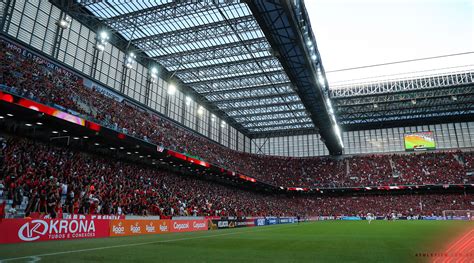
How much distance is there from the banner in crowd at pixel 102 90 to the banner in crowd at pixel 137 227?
16.8m

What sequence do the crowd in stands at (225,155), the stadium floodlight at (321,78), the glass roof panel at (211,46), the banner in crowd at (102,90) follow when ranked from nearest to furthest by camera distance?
the crowd in stands at (225,155)
the glass roof panel at (211,46)
the banner in crowd at (102,90)
the stadium floodlight at (321,78)

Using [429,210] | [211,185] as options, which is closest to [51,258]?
[211,185]

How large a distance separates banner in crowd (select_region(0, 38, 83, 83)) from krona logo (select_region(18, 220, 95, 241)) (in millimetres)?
15396

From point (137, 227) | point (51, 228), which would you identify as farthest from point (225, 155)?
point (51, 228)

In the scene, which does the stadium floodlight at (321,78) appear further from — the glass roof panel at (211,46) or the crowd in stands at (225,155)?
the crowd in stands at (225,155)

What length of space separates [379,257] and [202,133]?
44.5 metres

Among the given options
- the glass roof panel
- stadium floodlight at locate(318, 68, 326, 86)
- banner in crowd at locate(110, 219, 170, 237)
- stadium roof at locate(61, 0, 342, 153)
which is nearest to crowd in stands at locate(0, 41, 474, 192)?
the glass roof panel

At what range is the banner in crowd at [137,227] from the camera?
1714 cm

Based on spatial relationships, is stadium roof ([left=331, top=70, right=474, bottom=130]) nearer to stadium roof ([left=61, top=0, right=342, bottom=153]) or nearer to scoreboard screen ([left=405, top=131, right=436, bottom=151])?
scoreboard screen ([left=405, top=131, right=436, bottom=151])

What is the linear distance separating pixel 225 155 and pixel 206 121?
695 centimetres

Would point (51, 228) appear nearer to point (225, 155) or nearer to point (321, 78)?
point (321, 78)

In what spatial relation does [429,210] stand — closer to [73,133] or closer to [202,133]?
[202,133]

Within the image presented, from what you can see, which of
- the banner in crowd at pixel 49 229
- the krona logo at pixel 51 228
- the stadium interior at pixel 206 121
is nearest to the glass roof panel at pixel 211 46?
the stadium interior at pixel 206 121

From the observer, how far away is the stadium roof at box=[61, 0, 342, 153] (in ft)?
76.6
